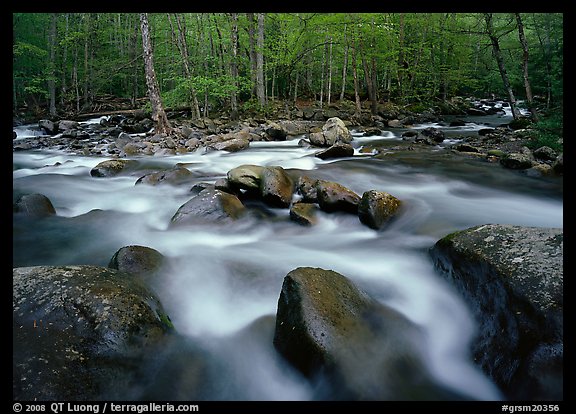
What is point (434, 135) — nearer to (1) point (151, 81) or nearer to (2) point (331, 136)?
(2) point (331, 136)

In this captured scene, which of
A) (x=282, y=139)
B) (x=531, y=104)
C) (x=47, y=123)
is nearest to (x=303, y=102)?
(x=282, y=139)

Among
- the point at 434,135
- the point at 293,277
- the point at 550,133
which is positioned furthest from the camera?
the point at 434,135

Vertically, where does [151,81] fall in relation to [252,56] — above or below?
→ below

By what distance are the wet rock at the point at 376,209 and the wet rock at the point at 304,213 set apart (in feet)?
2.17

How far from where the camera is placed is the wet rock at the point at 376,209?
4535 millimetres

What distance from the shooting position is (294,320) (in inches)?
91.0

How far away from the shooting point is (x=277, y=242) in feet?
14.6

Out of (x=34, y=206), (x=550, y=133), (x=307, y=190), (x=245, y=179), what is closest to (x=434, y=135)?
(x=550, y=133)

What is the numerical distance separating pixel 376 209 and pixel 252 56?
53.1ft

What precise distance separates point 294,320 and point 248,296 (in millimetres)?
1052

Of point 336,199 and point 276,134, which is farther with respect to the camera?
point 276,134

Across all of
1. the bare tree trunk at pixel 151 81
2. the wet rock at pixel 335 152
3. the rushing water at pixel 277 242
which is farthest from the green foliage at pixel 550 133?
the bare tree trunk at pixel 151 81

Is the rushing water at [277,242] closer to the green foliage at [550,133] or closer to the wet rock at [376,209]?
the wet rock at [376,209]

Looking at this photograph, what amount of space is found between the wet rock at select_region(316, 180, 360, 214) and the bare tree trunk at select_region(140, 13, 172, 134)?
28.5 feet
